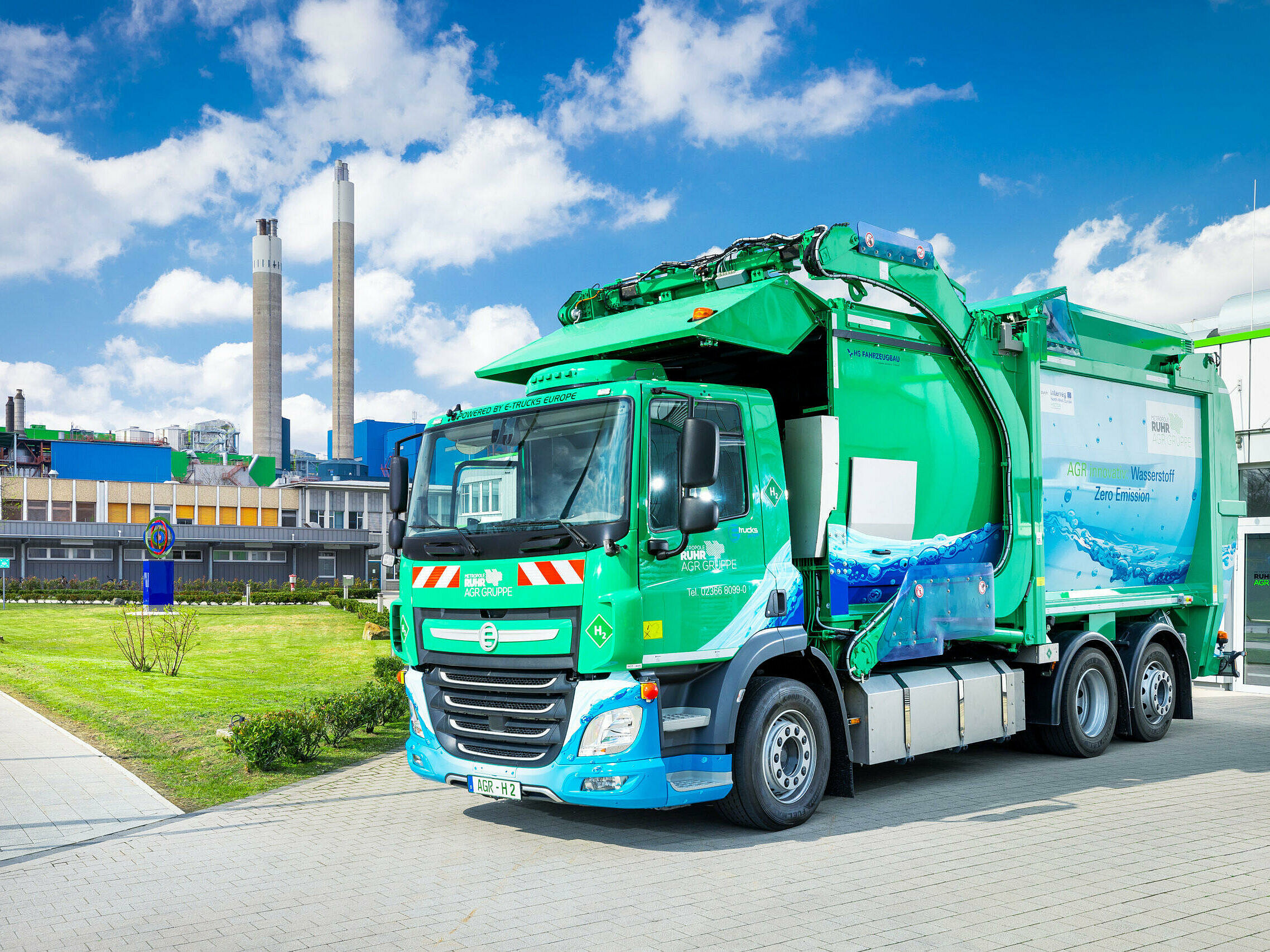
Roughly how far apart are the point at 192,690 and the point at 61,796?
6.45 meters

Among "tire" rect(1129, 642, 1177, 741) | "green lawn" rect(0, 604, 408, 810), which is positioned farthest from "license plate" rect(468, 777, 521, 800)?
"tire" rect(1129, 642, 1177, 741)

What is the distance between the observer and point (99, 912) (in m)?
5.41

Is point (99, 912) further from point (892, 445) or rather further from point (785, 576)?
point (892, 445)

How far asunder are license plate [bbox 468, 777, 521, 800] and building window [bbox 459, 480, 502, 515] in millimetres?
1694

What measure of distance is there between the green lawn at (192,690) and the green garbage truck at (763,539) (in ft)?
9.77

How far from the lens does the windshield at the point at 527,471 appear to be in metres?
6.33

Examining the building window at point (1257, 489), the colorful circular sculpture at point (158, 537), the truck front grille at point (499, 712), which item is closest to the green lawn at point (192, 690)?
the colorful circular sculpture at point (158, 537)

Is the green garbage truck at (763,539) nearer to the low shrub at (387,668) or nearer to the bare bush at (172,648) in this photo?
the low shrub at (387,668)

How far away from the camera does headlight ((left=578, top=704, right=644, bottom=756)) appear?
6.18 meters

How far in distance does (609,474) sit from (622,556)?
1.68 ft

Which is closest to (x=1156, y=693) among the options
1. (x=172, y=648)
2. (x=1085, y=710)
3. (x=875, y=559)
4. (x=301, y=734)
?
(x=1085, y=710)

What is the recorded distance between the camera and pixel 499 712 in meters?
6.65

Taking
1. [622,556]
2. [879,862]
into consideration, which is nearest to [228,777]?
[622,556]

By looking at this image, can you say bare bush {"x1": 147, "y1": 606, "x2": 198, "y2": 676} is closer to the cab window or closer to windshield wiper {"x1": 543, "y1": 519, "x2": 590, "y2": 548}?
windshield wiper {"x1": 543, "y1": 519, "x2": 590, "y2": 548}
